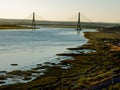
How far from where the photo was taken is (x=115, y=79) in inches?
1149

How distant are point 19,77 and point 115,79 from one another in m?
10.8

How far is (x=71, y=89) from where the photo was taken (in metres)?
26.7

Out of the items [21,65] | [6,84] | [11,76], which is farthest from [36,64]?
[6,84]

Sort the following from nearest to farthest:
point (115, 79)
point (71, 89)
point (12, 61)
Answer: point (71, 89) < point (115, 79) < point (12, 61)

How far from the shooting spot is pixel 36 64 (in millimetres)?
44000

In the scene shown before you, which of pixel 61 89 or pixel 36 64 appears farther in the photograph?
pixel 36 64

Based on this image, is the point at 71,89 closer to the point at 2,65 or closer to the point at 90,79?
the point at 90,79

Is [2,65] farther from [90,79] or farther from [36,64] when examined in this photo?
[90,79]

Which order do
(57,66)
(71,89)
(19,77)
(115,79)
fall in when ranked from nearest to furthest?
(71,89) → (115,79) → (19,77) → (57,66)

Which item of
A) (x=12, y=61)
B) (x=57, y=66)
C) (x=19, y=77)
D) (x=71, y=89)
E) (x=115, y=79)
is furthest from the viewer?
(x=12, y=61)

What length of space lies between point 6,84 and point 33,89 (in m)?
3.91

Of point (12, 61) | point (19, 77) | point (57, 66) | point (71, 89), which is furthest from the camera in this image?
point (12, 61)

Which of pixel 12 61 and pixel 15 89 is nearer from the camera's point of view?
pixel 15 89

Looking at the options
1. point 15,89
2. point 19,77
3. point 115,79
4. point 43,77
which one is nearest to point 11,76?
point 19,77
